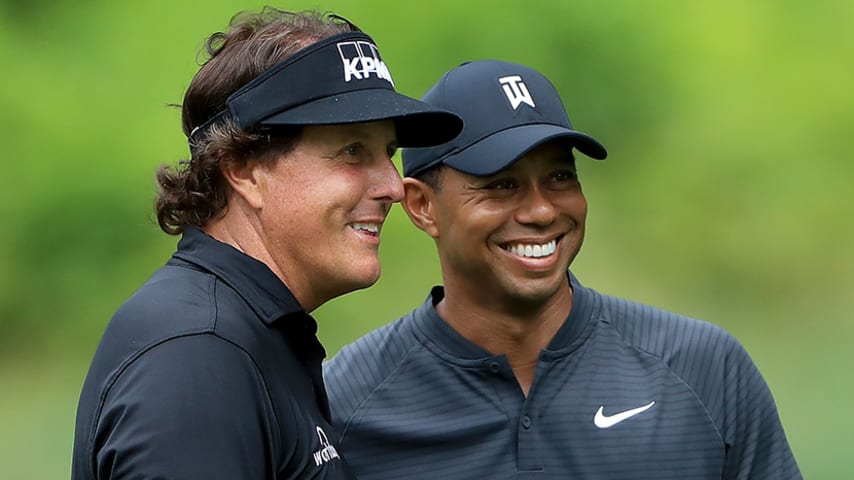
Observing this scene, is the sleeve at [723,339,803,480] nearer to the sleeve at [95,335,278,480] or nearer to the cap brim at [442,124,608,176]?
the cap brim at [442,124,608,176]

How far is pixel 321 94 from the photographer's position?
1836 millimetres

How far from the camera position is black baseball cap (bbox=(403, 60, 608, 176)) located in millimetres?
2461

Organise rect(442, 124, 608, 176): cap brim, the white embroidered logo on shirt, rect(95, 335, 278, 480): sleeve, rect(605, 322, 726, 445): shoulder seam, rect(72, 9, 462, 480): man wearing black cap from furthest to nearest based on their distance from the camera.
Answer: rect(442, 124, 608, 176): cap brim < rect(605, 322, 726, 445): shoulder seam < the white embroidered logo on shirt < rect(72, 9, 462, 480): man wearing black cap < rect(95, 335, 278, 480): sleeve

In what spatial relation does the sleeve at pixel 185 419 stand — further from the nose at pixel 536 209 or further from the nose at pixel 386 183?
the nose at pixel 536 209

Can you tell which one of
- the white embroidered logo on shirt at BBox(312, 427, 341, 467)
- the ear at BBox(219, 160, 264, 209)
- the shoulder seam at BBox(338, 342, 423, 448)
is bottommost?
the shoulder seam at BBox(338, 342, 423, 448)

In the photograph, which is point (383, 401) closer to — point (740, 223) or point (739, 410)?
point (739, 410)

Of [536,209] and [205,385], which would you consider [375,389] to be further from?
[205,385]

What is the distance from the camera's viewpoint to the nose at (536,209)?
247 cm

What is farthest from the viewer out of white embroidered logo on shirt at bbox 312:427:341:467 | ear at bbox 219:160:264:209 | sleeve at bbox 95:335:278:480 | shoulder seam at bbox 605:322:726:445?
shoulder seam at bbox 605:322:726:445

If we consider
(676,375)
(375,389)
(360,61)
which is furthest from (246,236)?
(676,375)

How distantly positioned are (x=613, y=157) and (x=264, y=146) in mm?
4287

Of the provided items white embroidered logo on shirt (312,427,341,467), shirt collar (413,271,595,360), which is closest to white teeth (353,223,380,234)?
white embroidered logo on shirt (312,427,341,467)

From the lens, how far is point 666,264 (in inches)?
228

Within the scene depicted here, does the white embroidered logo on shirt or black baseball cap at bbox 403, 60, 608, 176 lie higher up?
black baseball cap at bbox 403, 60, 608, 176
